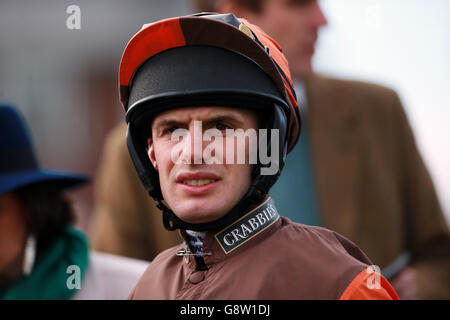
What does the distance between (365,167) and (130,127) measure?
1.11 meters

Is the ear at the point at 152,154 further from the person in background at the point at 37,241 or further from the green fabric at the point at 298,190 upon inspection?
the person in background at the point at 37,241

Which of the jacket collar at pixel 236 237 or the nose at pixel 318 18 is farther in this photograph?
the nose at pixel 318 18

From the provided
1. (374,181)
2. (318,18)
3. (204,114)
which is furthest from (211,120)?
(374,181)

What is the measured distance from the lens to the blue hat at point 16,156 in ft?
6.61

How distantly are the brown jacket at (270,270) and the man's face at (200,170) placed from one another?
0.07 meters

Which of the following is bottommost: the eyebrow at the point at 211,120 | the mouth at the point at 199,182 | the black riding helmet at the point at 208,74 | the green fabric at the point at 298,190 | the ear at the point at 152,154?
the green fabric at the point at 298,190

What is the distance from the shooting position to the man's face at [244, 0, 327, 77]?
141 centimetres

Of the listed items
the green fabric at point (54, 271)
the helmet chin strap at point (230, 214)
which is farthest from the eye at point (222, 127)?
the green fabric at point (54, 271)

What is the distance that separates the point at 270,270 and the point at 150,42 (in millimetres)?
454

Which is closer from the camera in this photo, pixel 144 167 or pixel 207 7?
pixel 144 167

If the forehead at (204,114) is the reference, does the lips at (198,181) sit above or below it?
below

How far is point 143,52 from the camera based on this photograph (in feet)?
3.34
